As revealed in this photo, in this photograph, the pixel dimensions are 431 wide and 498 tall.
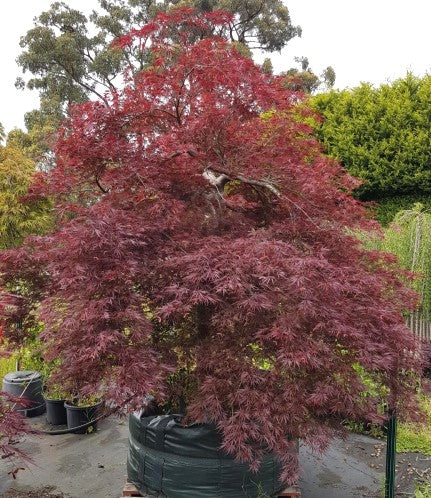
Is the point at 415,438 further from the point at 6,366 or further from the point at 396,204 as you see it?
the point at 6,366

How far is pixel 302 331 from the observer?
2.03 metres

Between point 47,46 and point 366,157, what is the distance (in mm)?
12946

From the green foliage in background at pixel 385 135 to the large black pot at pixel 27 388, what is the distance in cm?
487

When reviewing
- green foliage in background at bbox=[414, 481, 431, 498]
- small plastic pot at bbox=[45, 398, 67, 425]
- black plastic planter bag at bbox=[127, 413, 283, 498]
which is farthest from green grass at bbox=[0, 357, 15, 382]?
green foliage in background at bbox=[414, 481, 431, 498]

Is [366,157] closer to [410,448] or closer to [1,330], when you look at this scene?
[410,448]

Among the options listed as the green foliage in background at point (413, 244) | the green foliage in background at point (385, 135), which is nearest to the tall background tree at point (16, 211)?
the green foliage in background at point (413, 244)

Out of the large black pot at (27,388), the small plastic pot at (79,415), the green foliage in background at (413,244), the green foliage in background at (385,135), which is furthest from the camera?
the green foliage in background at (385,135)

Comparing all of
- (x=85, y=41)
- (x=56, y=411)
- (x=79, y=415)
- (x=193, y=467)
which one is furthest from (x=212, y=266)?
(x=85, y=41)

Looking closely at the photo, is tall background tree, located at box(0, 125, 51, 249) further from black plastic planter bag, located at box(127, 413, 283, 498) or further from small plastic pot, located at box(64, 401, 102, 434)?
black plastic planter bag, located at box(127, 413, 283, 498)

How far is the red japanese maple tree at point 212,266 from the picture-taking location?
2.05 m

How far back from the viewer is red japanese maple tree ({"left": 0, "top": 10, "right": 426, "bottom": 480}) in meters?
2.05

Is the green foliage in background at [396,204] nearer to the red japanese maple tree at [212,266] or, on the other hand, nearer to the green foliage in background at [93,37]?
the red japanese maple tree at [212,266]

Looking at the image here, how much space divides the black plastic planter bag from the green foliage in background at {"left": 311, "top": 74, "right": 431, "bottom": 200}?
16.6 feet

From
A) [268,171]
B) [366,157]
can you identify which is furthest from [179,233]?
[366,157]
